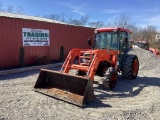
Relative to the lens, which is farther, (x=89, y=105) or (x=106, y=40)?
(x=106, y=40)

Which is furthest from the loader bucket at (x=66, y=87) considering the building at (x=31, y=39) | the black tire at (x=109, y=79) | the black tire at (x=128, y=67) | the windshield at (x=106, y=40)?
the building at (x=31, y=39)

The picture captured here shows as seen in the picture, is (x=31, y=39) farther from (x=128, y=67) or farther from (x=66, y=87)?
(x=66, y=87)

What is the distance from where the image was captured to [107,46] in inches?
309

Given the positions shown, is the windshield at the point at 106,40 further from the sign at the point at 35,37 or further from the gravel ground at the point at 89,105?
the sign at the point at 35,37

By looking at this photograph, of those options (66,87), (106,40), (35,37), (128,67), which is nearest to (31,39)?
(35,37)

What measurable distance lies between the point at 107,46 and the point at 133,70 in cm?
189

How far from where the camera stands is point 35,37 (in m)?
12.0

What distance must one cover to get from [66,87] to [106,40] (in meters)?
2.83

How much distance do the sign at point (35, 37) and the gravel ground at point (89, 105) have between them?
4235 millimetres

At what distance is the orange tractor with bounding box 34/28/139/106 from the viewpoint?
5.61 m

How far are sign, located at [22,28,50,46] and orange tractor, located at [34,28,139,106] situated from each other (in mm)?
4869

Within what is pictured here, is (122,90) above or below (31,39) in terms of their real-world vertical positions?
below

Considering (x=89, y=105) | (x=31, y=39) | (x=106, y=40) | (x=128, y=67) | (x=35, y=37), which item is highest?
(x=35, y=37)

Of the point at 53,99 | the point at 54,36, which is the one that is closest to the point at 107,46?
the point at 53,99
